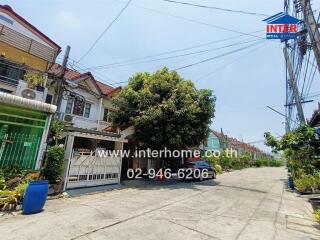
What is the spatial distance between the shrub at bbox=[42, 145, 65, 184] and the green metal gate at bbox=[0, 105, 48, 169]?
538mm

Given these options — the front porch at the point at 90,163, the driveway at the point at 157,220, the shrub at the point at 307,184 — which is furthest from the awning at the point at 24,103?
the shrub at the point at 307,184

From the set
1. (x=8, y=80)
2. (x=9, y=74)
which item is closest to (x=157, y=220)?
(x=8, y=80)

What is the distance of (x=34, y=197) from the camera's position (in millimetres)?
7797

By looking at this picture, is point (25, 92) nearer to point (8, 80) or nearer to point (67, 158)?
point (8, 80)

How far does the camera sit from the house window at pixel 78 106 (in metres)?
18.9

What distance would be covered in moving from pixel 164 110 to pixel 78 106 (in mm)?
8124

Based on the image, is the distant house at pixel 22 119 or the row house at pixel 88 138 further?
the row house at pixel 88 138

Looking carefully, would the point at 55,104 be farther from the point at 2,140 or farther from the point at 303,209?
the point at 303,209

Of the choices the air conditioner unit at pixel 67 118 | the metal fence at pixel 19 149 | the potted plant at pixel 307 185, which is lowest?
the potted plant at pixel 307 185

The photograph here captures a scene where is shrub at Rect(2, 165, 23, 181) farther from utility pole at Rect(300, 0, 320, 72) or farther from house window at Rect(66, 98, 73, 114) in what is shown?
utility pole at Rect(300, 0, 320, 72)

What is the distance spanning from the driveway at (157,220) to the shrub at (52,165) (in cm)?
147

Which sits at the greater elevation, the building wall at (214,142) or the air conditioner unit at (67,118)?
the building wall at (214,142)

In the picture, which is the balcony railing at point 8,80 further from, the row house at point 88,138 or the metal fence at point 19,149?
the metal fence at point 19,149

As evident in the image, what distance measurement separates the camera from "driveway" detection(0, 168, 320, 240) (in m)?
6.17
